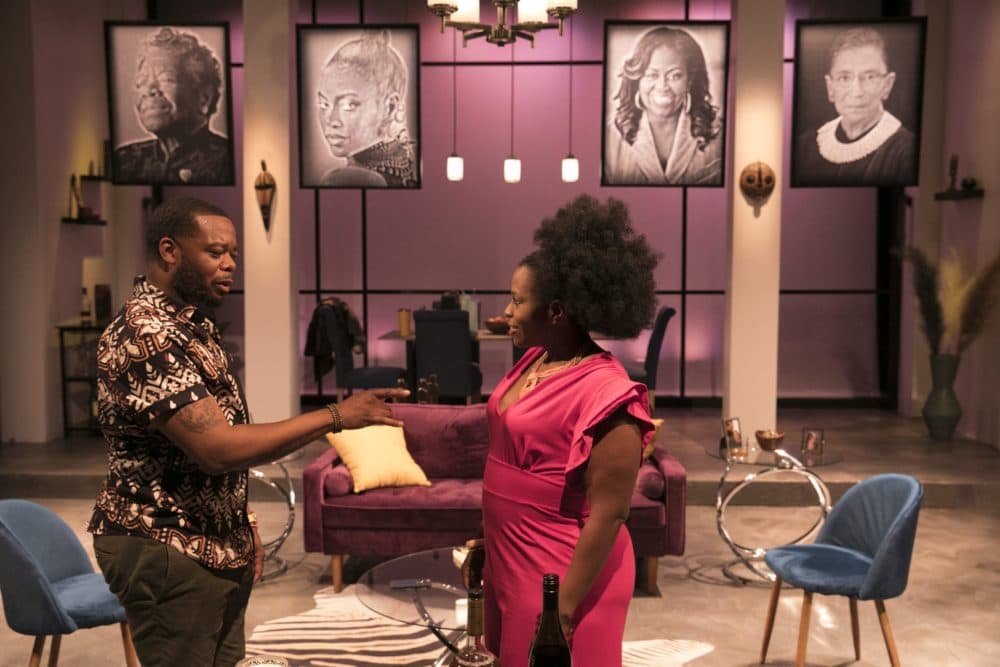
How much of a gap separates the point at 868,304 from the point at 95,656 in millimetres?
7265

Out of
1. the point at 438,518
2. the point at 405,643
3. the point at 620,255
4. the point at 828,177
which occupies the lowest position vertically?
the point at 405,643

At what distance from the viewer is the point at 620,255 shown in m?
2.18

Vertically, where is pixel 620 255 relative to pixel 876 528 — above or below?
above

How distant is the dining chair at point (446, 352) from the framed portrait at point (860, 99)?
2637 mm

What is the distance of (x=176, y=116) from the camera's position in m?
7.15

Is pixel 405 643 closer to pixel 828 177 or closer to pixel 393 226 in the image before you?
pixel 828 177

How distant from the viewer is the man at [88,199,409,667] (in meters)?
2.06

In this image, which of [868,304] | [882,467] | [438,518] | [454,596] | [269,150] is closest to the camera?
[454,596]

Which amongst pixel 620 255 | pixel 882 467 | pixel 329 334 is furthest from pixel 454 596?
pixel 329 334

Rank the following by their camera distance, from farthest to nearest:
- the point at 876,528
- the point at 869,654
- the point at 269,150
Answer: the point at 269,150
the point at 869,654
the point at 876,528

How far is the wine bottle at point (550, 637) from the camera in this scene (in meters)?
1.69

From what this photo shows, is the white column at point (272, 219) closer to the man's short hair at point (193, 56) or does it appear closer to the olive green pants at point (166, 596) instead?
the man's short hair at point (193, 56)

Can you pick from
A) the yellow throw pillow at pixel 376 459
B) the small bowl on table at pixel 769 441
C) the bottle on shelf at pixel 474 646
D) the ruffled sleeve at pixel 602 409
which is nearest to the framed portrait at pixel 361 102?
the yellow throw pillow at pixel 376 459

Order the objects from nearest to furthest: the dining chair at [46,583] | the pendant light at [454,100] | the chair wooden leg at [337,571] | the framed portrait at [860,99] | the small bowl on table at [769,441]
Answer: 1. the dining chair at [46,583]
2. the chair wooden leg at [337,571]
3. the small bowl on table at [769,441]
4. the framed portrait at [860,99]
5. the pendant light at [454,100]
